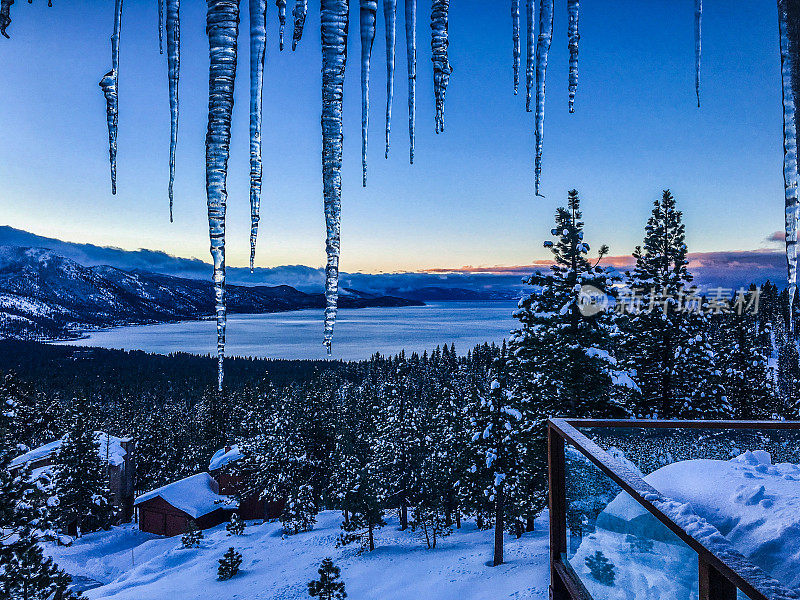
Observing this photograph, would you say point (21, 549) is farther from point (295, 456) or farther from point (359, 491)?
point (295, 456)

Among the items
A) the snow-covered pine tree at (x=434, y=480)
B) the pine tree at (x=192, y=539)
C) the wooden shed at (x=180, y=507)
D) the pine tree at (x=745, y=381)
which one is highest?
the pine tree at (x=745, y=381)

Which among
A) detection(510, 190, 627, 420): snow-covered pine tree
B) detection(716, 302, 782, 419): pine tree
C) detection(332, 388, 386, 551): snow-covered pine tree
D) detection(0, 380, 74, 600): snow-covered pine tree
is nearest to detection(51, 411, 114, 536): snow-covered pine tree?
detection(332, 388, 386, 551): snow-covered pine tree

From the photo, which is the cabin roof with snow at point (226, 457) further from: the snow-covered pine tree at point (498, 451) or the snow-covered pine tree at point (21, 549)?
the snow-covered pine tree at point (498, 451)

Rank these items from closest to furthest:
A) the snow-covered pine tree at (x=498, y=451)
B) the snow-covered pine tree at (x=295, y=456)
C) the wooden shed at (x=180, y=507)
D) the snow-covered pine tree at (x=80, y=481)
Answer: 1. the snow-covered pine tree at (x=498, y=451)
2. the snow-covered pine tree at (x=295, y=456)
3. the snow-covered pine tree at (x=80, y=481)
4. the wooden shed at (x=180, y=507)

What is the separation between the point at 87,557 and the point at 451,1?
42.9 metres

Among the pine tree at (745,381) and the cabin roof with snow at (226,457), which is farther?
the cabin roof with snow at (226,457)

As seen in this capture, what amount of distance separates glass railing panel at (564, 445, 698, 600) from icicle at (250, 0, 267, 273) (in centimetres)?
242

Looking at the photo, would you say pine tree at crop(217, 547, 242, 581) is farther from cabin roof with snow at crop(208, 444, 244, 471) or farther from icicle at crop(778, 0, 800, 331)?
icicle at crop(778, 0, 800, 331)

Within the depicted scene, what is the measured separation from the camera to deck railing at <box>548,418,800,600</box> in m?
1.57

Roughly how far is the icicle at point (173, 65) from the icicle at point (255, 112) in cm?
45

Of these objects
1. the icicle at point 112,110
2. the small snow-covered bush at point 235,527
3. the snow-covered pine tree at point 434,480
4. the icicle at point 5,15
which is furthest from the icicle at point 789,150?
the small snow-covered bush at point 235,527

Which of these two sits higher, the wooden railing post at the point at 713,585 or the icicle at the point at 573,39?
Answer: the icicle at the point at 573,39

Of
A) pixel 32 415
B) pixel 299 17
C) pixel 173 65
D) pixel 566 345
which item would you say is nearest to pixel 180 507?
pixel 32 415

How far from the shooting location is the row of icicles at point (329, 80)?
6.93ft
